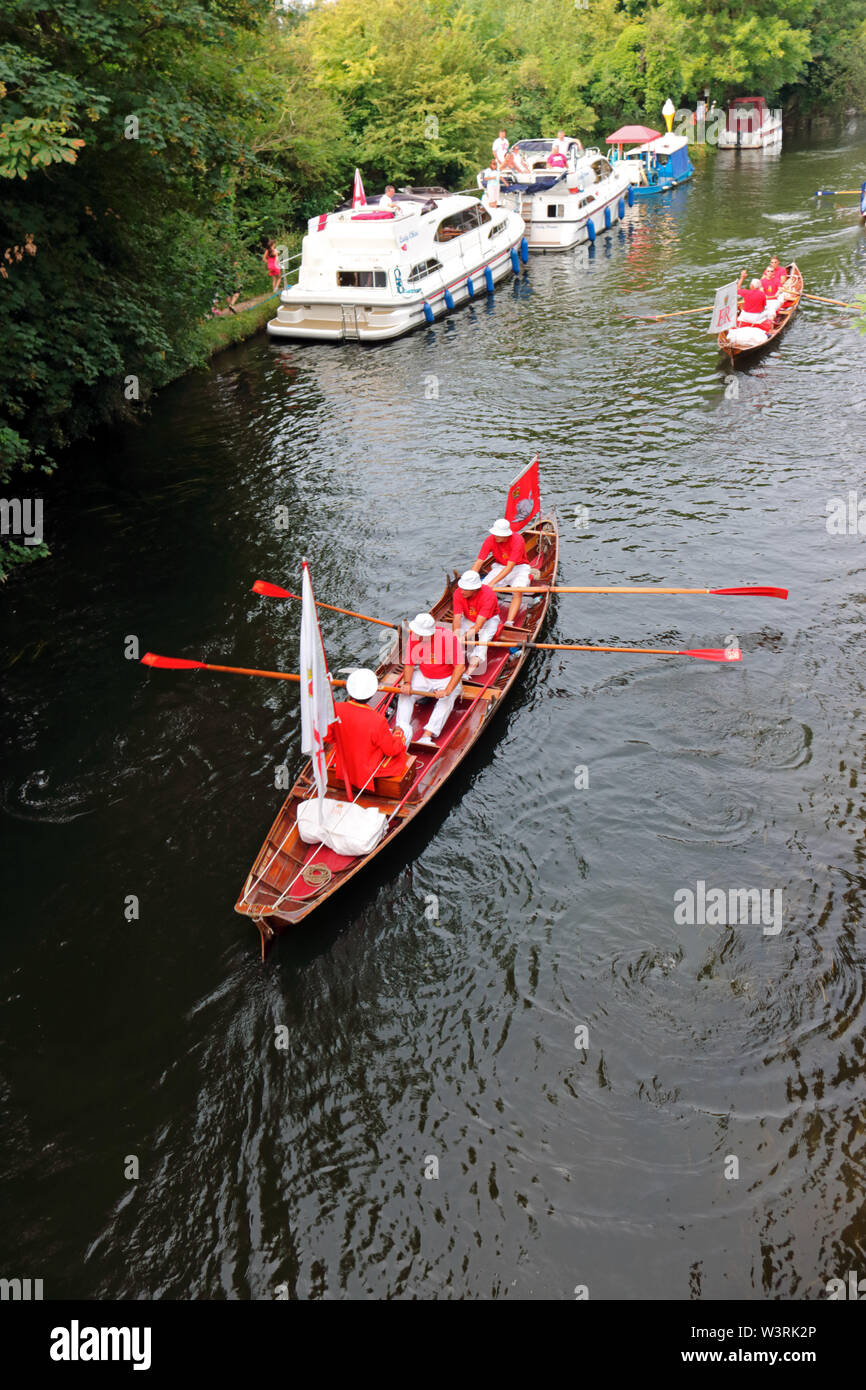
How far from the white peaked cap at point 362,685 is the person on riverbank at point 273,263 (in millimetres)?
27596

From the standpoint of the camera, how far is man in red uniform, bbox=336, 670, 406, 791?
1102 cm

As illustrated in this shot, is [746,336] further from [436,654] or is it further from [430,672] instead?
[430,672]

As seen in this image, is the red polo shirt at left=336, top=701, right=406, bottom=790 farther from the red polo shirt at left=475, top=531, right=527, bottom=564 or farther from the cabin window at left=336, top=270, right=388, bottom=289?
the cabin window at left=336, top=270, right=388, bottom=289

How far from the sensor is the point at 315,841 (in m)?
10.8

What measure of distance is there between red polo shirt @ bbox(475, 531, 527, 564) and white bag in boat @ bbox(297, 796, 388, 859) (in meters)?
6.22

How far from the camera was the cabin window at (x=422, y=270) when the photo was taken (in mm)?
30625

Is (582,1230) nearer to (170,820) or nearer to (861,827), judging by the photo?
(861,827)

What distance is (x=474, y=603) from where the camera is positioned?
1401cm

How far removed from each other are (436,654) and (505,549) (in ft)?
11.5

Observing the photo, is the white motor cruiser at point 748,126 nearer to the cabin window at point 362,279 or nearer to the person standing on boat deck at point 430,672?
the cabin window at point 362,279

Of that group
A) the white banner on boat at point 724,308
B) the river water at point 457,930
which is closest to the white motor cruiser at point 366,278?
the white banner on boat at point 724,308

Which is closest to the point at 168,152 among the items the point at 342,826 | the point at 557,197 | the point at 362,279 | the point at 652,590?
the point at 652,590

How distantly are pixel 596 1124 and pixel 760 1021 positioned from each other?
6.67 ft

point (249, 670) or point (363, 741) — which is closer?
point (363, 741)
